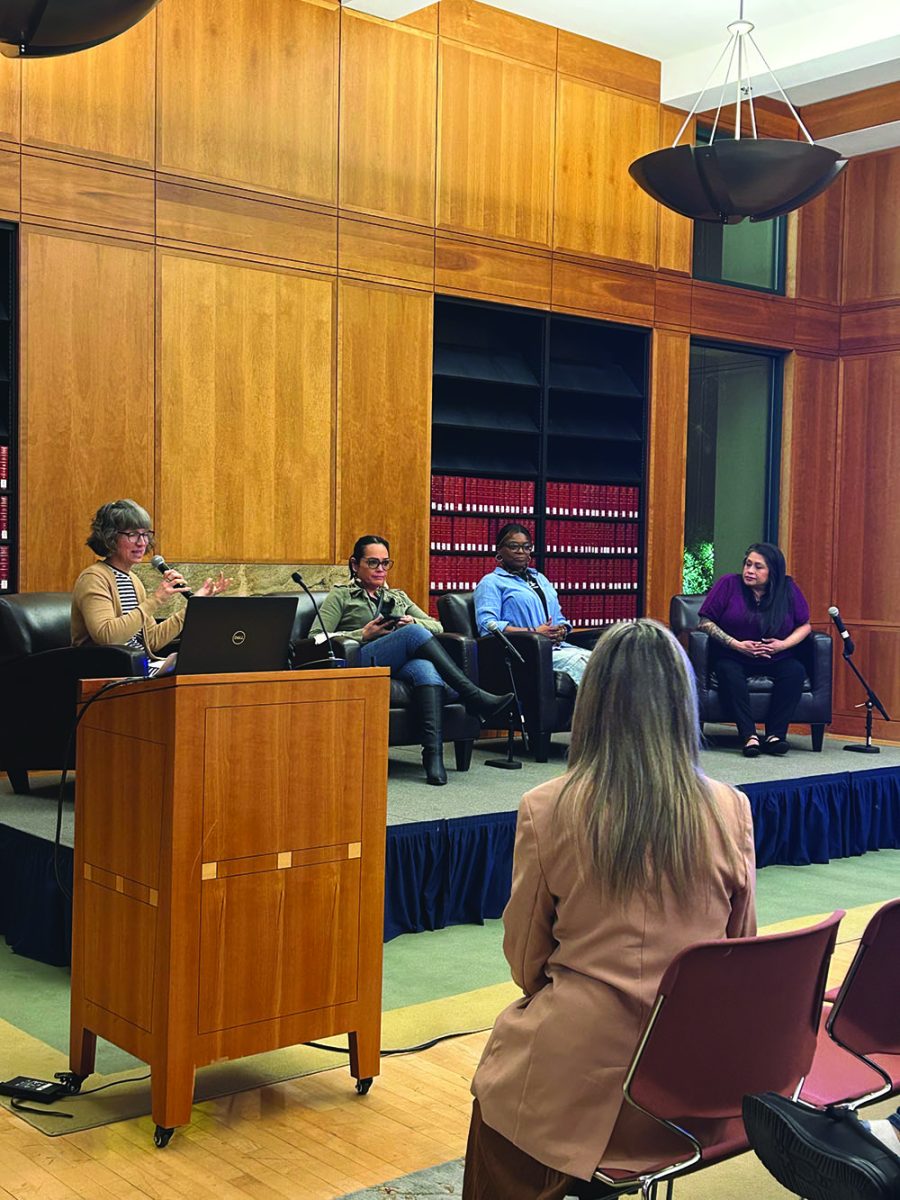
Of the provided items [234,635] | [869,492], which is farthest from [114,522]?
[869,492]

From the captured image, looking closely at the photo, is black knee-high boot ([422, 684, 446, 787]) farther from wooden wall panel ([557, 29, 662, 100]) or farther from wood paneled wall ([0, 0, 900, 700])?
wooden wall panel ([557, 29, 662, 100])

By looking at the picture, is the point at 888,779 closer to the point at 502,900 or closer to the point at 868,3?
the point at 502,900

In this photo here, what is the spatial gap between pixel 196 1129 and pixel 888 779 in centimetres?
450

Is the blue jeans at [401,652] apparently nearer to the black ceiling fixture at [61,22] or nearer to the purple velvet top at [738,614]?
the purple velvet top at [738,614]

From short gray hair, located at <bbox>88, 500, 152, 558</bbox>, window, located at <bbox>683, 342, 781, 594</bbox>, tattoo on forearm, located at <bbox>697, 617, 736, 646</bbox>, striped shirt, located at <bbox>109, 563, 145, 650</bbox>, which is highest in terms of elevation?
window, located at <bbox>683, 342, 781, 594</bbox>

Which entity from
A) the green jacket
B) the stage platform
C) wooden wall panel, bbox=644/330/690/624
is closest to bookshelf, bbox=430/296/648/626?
wooden wall panel, bbox=644/330/690/624

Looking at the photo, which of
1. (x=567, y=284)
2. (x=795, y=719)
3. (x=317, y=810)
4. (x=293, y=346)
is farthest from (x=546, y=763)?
(x=317, y=810)

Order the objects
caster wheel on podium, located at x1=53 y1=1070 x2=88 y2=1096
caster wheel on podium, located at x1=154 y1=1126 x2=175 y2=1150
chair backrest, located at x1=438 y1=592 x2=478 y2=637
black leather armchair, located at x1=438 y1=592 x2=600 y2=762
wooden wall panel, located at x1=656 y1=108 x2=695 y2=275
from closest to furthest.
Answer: caster wheel on podium, located at x1=154 y1=1126 x2=175 y2=1150
caster wheel on podium, located at x1=53 y1=1070 x2=88 y2=1096
black leather armchair, located at x1=438 y1=592 x2=600 y2=762
chair backrest, located at x1=438 y1=592 x2=478 y2=637
wooden wall panel, located at x1=656 y1=108 x2=695 y2=275

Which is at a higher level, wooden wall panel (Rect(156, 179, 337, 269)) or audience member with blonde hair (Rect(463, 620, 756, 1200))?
wooden wall panel (Rect(156, 179, 337, 269))

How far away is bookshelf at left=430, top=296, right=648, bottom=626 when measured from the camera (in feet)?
25.8

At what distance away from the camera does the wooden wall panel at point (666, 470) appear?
8578mm

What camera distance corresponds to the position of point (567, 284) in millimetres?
8078

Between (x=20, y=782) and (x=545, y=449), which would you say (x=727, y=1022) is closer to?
(x=20, y=782)

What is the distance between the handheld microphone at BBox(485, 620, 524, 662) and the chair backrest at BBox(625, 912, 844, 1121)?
4.24m
